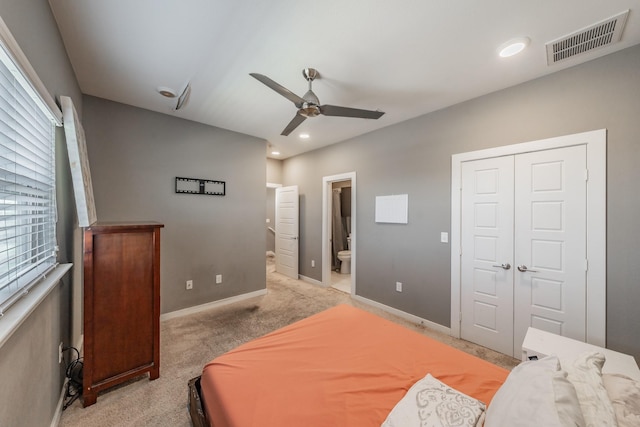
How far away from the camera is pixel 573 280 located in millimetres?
2156

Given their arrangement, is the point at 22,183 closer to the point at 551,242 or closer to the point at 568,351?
the point at 568,351

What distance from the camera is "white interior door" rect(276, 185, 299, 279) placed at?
16.6 feet

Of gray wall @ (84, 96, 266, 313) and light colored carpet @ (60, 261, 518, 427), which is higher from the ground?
gray wall @ (84, 96, 266, 313)

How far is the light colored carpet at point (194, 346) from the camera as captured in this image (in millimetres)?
1692

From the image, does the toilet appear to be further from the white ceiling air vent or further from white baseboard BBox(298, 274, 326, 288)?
the white ceiling air vent

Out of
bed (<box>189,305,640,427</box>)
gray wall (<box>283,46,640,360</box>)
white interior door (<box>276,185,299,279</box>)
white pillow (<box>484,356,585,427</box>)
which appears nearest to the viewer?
white pillow (<box>484,356,585,427</box>)

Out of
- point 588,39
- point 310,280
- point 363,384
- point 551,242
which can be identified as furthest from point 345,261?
point 588,39

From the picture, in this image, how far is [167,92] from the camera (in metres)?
2.67

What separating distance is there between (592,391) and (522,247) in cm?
198

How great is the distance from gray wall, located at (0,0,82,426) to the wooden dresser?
0.18 metres

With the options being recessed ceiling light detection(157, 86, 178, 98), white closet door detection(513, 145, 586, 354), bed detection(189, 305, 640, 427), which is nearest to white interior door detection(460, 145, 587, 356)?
white closet door detection(513, 145, 586, 354)

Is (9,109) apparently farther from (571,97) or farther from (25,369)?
(571,97)

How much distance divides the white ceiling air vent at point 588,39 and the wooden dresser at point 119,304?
3506mm

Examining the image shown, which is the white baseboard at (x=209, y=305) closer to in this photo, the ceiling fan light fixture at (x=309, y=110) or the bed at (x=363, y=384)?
the bed at (x=363, y=384)
